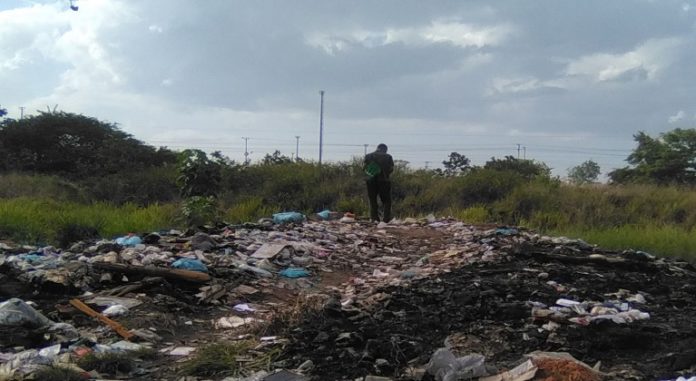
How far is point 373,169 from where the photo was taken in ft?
34.7

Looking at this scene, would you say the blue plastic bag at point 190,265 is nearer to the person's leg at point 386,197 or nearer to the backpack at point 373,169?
the backpack at point 373,169

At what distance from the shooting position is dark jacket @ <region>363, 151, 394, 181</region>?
Result: 1055 cm

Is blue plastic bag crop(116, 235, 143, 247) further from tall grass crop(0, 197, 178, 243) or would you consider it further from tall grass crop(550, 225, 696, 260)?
tall grass crop(550, 225, 696, 260)

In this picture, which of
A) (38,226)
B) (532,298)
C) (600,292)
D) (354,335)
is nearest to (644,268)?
(600,292)

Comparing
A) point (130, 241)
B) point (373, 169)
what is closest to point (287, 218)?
point (373, 169)

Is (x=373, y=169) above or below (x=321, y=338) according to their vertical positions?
above

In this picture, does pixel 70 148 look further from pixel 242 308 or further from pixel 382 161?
pixel 242 308

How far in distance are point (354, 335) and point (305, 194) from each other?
41.3ft

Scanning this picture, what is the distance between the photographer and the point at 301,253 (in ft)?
23.7

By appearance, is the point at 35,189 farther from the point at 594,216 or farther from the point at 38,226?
the point at 594,216

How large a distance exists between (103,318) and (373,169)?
265 inches

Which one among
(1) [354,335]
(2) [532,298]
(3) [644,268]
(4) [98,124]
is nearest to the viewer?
(1) [354,335]

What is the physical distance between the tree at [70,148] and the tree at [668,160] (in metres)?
17.0

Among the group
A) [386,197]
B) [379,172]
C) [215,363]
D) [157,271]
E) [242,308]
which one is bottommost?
[242,308]
